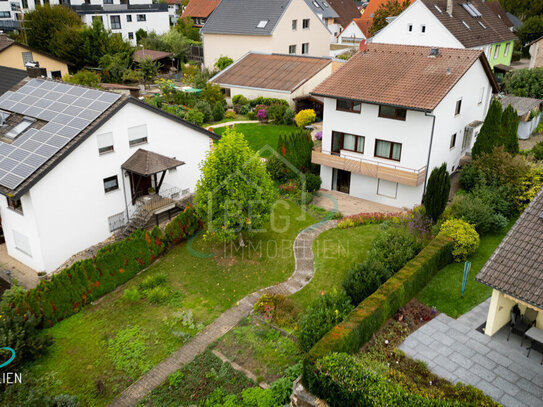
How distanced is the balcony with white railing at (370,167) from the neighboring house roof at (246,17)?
2971cm

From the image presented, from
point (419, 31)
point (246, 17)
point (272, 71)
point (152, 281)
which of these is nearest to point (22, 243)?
point (152, 281)

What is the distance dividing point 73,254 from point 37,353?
24.0ft

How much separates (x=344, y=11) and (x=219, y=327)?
301ft

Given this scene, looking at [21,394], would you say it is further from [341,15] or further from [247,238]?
[341,15]

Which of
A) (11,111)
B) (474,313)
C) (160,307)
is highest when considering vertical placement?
(11,111)

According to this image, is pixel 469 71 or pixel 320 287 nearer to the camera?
pixel 320 287

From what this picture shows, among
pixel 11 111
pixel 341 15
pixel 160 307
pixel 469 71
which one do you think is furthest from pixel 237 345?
pixel 341 15

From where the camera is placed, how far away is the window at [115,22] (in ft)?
239

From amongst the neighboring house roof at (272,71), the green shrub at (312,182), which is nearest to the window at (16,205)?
the green shrub at (312,182)

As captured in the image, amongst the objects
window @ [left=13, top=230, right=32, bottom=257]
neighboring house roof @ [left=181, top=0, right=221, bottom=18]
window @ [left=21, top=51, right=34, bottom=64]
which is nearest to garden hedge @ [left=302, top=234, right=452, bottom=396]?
window @ [left=13, top=230, right=32, bottom=257]

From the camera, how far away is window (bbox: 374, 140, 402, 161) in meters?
28.3

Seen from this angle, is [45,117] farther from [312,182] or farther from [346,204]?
[346,204]

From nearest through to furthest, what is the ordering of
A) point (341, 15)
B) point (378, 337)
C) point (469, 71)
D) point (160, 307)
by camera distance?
point (378, 337) → point (160, 307) → point (469, 71) → point (341, 15)

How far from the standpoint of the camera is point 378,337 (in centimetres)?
1647
